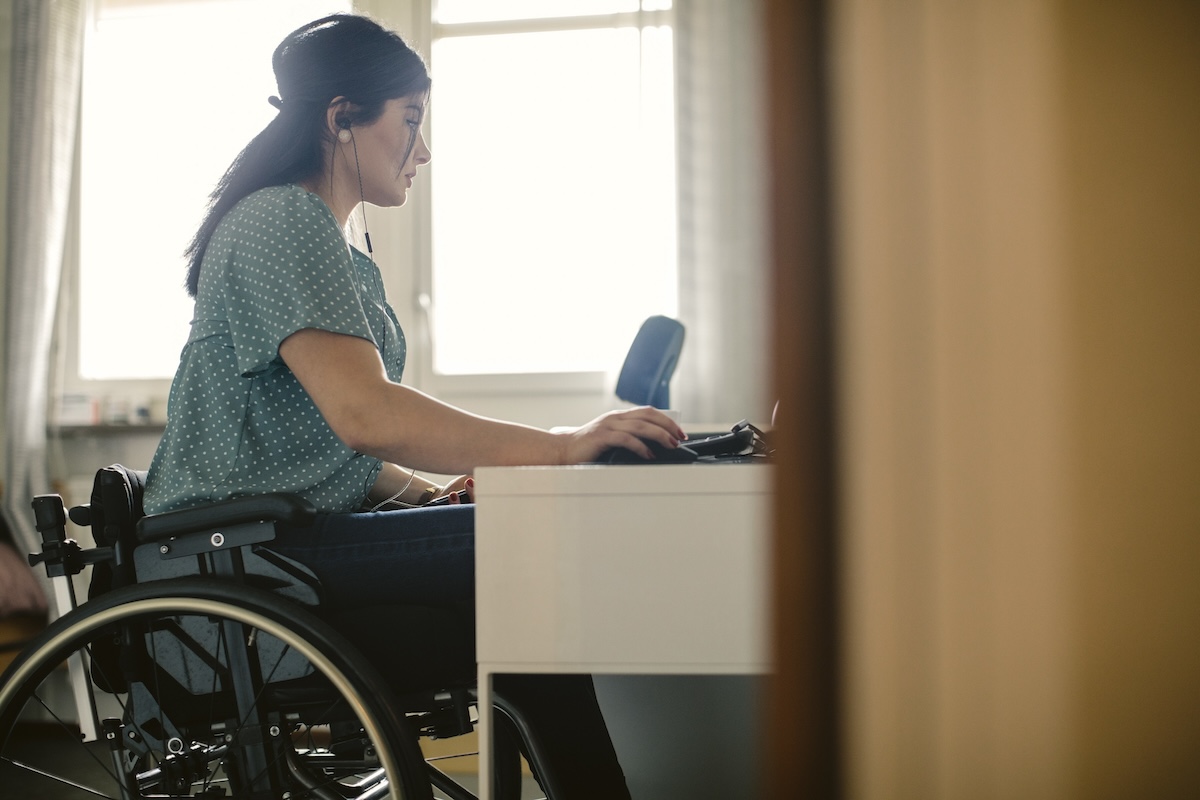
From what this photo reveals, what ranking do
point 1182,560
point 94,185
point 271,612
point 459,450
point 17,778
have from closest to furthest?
point 1182,560 → point 271,612 → point 459,450 → point 17,778 → point 94,185

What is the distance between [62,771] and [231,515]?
1633 mm

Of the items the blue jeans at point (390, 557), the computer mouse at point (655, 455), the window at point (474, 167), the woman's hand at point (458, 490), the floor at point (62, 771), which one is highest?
the window at point (474, 167)

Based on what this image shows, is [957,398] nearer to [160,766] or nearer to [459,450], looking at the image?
[459,450]

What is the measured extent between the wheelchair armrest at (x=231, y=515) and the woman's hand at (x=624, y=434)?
0.26 metres

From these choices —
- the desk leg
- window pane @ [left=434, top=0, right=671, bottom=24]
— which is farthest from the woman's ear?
window pane @ [left=434, top=0, right=671, bottom=24]

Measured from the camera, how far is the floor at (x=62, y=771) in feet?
6.28

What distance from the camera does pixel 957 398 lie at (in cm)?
35

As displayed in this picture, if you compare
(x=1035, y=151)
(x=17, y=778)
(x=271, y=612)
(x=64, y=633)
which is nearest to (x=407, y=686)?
(x=271, y=612)

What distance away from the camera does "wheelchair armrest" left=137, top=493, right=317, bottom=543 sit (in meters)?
0.87

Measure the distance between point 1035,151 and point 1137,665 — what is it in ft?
0.63

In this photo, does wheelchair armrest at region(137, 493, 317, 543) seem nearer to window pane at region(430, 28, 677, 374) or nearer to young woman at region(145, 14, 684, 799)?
young woman at region(145, 14, 684, 799)

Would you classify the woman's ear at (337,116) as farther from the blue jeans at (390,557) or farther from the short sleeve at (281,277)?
the blue jeans at (390,557)

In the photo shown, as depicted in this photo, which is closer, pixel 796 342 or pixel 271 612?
pixel 796 342

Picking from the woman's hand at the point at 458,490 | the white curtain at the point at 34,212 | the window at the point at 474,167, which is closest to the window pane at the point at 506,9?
the window at the point at 474,167
